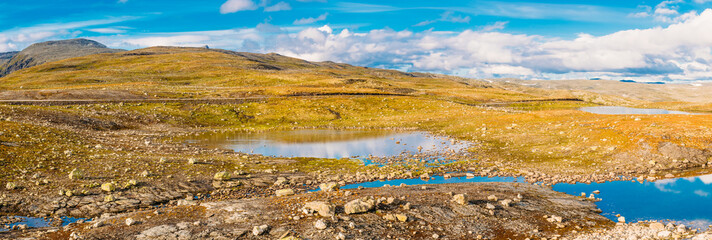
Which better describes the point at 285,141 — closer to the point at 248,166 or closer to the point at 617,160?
the point at 248,166

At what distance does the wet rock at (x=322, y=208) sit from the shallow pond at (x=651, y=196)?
864 cm

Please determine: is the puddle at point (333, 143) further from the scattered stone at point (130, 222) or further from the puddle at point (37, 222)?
the scattered stone at point (130, 222)

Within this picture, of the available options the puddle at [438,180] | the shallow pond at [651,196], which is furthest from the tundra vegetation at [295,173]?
the shallow pond at [651,196]

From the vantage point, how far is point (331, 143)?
182 ft

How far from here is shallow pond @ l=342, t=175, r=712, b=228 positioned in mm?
23953

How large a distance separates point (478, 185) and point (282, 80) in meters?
146

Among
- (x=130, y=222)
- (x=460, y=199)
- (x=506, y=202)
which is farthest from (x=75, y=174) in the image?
(x=506, y=202)

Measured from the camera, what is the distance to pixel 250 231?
1966 centimetres

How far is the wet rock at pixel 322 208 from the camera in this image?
21125 mm

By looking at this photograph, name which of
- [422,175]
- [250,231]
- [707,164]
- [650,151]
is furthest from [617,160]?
[250,231]

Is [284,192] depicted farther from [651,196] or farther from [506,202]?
[651,196]

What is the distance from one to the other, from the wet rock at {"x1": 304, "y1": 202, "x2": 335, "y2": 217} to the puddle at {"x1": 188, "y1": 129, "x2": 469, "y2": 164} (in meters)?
19.0

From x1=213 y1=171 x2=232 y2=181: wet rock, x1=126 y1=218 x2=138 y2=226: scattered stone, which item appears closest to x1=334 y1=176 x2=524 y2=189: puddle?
x1=213 y1=171 x2=232 y2=181: wet rock

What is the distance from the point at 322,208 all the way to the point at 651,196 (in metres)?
24.5
